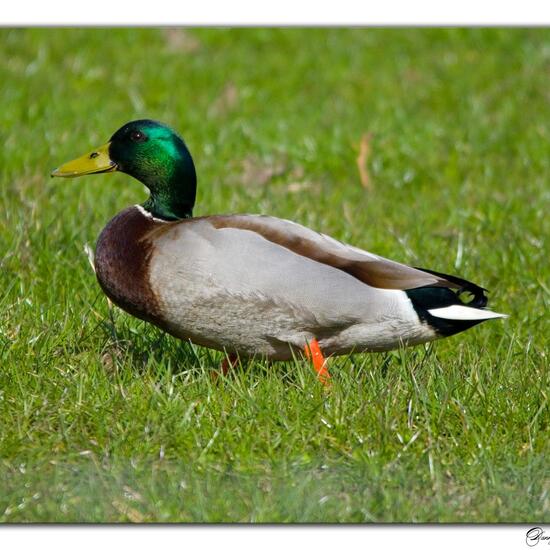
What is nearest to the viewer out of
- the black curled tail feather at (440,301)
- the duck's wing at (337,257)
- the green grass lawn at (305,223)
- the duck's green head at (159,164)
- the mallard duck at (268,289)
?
the green grass lawn at (305,223)

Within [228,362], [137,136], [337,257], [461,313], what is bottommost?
[228,362]

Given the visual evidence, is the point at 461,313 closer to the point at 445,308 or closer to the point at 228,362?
the point at 445,308

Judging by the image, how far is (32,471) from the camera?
12.3 ft

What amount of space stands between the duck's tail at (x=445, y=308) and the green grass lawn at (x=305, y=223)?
154 millimetres

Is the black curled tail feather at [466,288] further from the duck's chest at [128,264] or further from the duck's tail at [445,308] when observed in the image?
the duck's chest at [128,264]

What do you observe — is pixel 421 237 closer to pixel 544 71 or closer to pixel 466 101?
pixel 466 101

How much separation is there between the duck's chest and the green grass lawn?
248mm

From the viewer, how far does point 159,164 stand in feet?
15.5

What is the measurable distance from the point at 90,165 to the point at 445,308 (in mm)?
1544

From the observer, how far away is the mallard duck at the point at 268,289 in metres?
4.23

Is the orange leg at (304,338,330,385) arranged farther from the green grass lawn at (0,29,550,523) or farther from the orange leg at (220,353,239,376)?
the orange leg at (220,353,239,376)

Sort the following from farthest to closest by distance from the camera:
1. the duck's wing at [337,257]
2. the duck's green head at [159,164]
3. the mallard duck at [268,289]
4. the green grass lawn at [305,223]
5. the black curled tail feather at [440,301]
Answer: the duck's green head at [159,164] → the black curled tail feather at [440,301] → the duck's wing at [337,257] → the mallard duck at [268,289] → the green grass lawn at [305,223]

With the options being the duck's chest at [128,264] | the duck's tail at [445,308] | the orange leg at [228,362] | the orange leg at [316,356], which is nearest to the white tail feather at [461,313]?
the duck's tail at [445,308]

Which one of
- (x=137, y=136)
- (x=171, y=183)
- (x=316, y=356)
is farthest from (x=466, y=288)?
(x=137, y=136)
